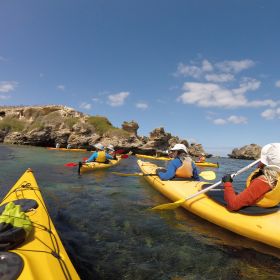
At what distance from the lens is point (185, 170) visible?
749cm

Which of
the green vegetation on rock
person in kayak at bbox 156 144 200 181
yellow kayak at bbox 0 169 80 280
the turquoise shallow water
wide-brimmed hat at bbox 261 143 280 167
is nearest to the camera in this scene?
yellow kayak at bbox 0 169 80 280

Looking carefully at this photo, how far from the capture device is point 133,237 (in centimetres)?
473

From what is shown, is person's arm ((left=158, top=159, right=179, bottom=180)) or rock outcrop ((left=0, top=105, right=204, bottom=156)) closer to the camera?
person's arm ((left=158, top=159, right=179, bottom=180))

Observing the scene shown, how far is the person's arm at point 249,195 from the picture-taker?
4336 millimetres

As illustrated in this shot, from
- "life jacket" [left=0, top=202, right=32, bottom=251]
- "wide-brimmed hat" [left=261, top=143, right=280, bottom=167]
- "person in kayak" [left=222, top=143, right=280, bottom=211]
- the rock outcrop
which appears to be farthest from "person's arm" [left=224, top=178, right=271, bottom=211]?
the rock outcrop

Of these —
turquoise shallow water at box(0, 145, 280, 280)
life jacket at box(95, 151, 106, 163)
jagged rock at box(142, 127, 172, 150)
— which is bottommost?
turquoise shallow water at box(0, 145, 280, 280)

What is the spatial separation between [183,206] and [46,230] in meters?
3.90

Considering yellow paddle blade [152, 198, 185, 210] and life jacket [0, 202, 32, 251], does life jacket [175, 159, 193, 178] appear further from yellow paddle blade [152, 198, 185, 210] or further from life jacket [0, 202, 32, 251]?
life jacket [0, 202, 32, 251]

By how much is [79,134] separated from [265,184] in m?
40.2

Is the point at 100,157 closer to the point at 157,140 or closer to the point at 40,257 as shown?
the point at 40,257

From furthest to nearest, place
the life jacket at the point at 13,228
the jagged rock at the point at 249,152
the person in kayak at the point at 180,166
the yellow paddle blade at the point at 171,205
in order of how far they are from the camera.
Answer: the jagged rock at the point at 249,152 < the person in kayak at the point at 180,166 < the yellow paddle blade at the point at 171,205 < the life jacket at the point at 13,228

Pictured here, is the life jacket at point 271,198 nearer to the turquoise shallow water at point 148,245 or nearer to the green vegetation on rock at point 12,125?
the turquoise shallow water at point 148,245

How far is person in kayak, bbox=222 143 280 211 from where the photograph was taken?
4.18 metres

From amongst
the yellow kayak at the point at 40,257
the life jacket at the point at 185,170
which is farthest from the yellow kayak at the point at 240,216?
the yellow kayak at the point at 40,257
